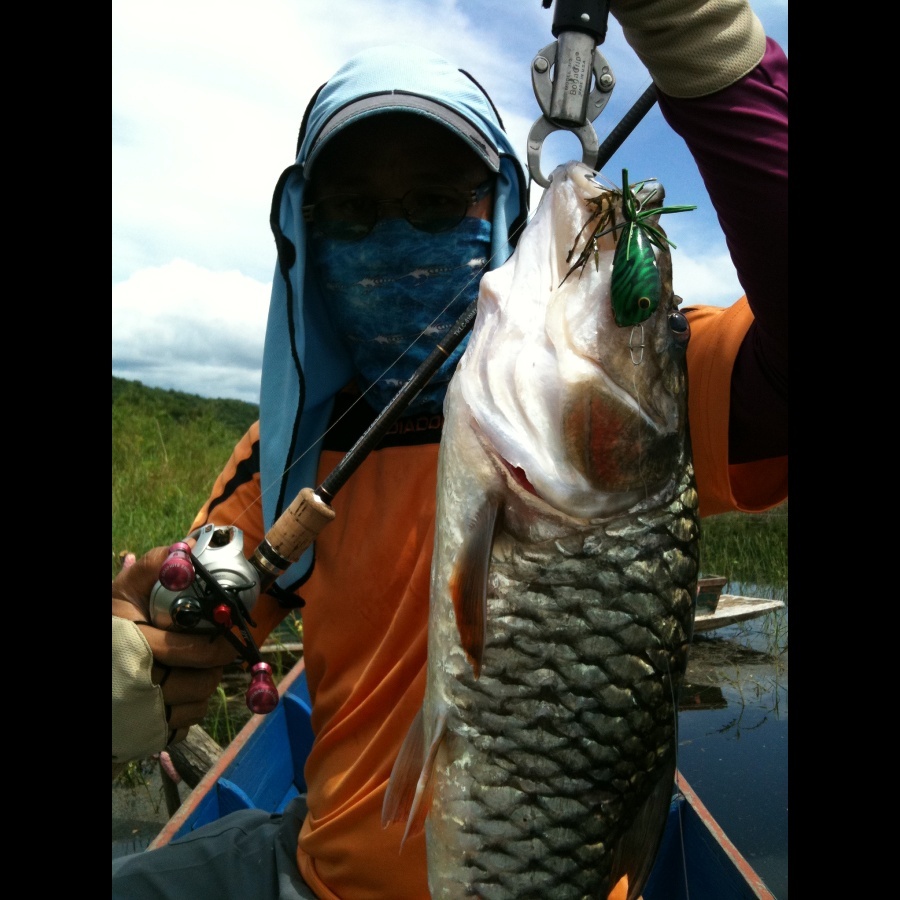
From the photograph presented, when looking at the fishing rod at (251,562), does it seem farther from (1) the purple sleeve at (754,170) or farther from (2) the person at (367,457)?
(1) the purple sleeve at (754,170)

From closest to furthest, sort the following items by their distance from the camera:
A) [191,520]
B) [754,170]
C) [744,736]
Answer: [754,170]
[744,736]
[191,520]

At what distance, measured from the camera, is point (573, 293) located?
1.40 m

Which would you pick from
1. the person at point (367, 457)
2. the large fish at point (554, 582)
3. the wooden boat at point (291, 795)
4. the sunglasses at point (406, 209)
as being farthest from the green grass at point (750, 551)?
the large fish at point (554, 582)

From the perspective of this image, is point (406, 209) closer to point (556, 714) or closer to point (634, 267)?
point (634, 267)

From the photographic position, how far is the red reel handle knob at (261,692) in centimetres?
171

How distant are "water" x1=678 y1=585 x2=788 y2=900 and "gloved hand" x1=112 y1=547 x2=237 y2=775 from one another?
392 centimetres

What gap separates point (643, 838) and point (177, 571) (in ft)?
3.32

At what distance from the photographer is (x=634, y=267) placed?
4.49ft

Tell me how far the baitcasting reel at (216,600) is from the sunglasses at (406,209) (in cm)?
89

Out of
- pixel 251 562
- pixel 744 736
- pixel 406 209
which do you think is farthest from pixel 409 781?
pixel 744 736

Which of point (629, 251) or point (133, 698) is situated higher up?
point (629, 251)

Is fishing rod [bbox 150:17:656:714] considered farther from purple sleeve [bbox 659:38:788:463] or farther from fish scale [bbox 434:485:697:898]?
fish scale [bbox 434:485:697:898]
